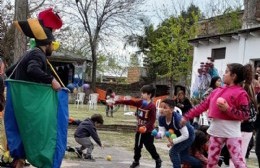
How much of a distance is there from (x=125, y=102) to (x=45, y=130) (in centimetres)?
256

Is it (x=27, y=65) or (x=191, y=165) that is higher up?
(x=27, y=65)

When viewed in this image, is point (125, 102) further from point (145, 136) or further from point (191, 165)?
point (191, 165)

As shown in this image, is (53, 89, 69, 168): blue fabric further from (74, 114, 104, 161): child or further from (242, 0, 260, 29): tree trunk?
(242, 0, 260, 29): tree trunk

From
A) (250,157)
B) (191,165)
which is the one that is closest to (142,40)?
(250,157)

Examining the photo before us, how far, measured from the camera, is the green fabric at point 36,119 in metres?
5.85

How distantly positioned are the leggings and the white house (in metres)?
13.5

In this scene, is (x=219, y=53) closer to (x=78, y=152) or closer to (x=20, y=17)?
(x=20, y=17)

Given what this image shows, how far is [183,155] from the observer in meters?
7.65

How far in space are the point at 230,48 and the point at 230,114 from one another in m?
18.5

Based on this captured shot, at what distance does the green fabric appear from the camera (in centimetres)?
585

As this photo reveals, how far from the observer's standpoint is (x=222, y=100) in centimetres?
603

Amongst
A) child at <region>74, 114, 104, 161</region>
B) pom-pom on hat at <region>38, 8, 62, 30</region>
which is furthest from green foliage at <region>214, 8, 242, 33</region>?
pom-pom on hat at <region>38, 8, 62, 30</region>

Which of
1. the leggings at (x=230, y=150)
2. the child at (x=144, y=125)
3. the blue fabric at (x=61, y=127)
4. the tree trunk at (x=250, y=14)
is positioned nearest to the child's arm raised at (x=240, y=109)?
the leggings at (x=230, y=150)

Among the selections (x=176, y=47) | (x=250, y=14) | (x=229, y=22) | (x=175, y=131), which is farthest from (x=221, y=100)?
(x=176, y=47)
